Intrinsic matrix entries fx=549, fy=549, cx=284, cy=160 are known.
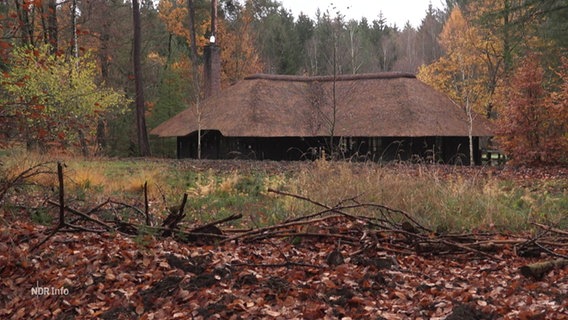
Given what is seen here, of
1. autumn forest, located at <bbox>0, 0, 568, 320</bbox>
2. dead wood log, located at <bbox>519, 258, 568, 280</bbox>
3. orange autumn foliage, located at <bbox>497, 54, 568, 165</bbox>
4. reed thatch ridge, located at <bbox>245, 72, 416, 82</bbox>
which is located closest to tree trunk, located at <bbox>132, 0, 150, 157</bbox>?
reed thatch ridge, located at <bbox>245, 72, 416, 82</bbox>

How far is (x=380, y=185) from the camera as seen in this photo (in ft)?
29.7

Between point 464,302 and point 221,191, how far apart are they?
781 cm

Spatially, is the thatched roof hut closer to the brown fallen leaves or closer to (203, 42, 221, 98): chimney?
(203, 42, 221, 98): chimney

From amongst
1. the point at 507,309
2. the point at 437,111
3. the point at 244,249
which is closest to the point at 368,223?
the point at 244,249

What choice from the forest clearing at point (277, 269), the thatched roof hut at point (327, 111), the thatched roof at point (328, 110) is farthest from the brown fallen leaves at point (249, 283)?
the thatched roof at point (328, 110)

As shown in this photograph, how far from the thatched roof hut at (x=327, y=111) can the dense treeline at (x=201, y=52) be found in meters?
1.44

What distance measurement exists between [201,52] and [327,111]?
15526mm

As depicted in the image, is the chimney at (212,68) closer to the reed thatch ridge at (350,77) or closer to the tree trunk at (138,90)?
the reed thatch ridge at (350,77)

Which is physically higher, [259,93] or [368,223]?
[259,93]

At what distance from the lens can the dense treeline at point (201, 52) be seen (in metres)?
21.3

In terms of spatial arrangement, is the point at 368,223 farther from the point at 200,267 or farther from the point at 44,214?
the point at 44,214

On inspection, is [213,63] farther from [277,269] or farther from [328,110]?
[277,269]

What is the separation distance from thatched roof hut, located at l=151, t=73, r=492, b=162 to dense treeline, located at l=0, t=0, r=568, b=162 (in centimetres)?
144

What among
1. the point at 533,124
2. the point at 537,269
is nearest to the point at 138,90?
the point at 533,124
